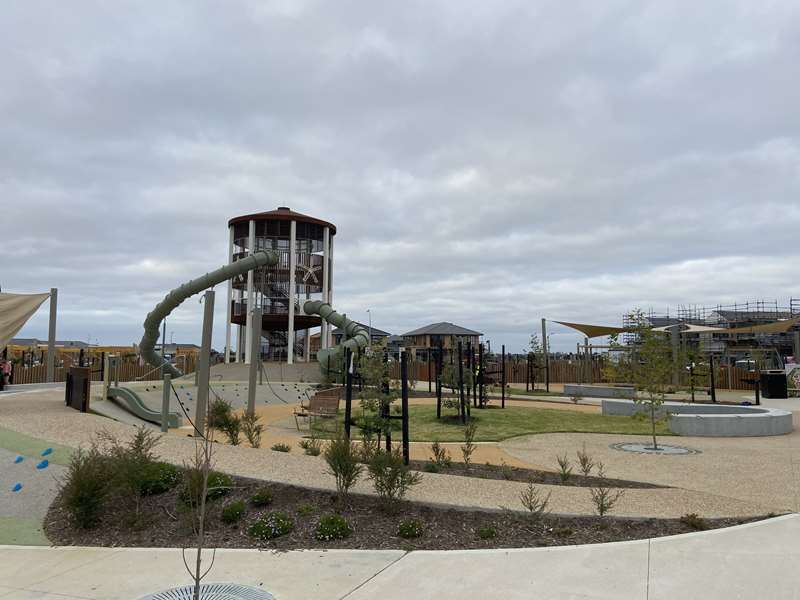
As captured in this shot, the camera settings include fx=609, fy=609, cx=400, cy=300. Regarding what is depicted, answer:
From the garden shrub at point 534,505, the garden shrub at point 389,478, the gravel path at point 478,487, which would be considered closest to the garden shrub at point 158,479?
the gravel path at point 478,487

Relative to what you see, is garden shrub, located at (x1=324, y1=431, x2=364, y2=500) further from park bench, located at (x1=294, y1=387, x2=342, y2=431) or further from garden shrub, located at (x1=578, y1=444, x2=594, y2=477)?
park bench, located at (x1=294, y1=387, x2=342, y2=431)

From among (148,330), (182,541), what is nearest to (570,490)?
(182,541)

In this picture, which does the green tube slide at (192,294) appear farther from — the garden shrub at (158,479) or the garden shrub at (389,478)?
the garden shrub at (389,478)

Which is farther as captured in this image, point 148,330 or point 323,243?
point 323,243

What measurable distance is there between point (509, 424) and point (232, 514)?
10.8 metres

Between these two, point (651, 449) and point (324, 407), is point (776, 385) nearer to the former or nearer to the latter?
point (651, 449)

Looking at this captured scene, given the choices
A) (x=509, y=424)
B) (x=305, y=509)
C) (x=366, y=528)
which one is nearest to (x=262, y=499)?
(x=305, y=509)

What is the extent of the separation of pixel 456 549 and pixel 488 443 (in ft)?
25.0

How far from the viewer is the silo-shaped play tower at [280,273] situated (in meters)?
43.7

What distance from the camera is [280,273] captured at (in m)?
44.4

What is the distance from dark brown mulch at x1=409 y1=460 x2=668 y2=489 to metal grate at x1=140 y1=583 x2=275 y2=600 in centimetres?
471

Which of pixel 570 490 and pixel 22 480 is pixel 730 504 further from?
pixel 22 480

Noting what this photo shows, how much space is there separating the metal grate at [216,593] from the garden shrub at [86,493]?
7.48ft

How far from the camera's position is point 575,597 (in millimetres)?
4480
